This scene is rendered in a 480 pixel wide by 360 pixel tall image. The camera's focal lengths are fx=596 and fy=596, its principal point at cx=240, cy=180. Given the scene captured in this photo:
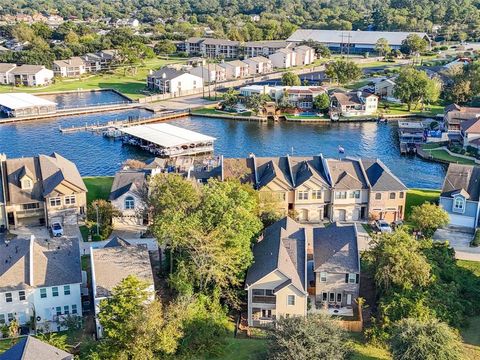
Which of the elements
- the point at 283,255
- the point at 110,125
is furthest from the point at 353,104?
the point at 283,255

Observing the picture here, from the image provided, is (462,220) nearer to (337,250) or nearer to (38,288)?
(337,250)

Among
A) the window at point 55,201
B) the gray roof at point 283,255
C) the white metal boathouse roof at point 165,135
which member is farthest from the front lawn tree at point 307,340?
the white metal boathouse roof at point 165,135

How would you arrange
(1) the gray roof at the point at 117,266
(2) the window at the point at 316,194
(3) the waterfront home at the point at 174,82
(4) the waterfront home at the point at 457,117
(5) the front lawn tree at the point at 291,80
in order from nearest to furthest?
(1) the gray roof at the point at 117,266 → (2) the window at the point at 316,194 → (4) the waterfront home at the point at 457,117 → (5) the front lawn tree at the point at 291,80 → (3) the waterfront home at the point at 174,82

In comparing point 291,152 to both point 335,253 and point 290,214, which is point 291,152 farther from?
point 335,253

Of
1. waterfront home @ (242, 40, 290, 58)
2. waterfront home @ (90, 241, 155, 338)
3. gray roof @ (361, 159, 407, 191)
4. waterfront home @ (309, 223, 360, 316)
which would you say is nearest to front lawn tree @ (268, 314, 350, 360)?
waterfront home @ (309, 223, 360, 316)

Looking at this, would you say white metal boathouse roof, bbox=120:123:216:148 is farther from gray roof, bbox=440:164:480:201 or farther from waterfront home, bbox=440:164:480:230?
waterfront home, bbox=440:164:480:230

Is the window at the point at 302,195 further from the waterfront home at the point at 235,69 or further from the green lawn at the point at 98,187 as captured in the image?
the waterfront home at the point at 235,69
